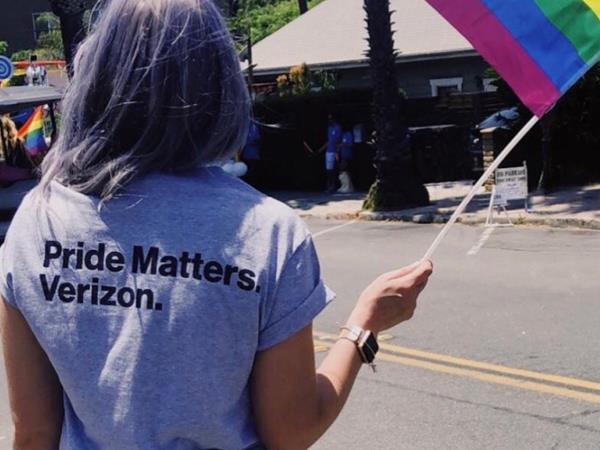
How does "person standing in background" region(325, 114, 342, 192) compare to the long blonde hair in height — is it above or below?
below

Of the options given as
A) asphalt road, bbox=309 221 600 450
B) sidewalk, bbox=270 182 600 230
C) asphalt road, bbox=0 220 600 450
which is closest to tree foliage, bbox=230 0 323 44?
sidewalk, bbox=270 182 600 230

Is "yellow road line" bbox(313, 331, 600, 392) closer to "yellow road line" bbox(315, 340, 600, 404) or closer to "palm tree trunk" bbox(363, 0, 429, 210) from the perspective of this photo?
"yellow road line" bbox(315, 340, 600, 404)

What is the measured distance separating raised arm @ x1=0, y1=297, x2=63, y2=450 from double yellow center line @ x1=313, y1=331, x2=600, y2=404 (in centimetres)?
465

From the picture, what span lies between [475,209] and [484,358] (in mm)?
9476

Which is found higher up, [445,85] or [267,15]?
[267,15]

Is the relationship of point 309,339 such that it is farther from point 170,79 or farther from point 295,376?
point 170,79

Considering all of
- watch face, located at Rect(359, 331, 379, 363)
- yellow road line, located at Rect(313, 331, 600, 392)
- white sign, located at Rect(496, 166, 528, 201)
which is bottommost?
white sign, located at Rect(496, 166, 528, 201)

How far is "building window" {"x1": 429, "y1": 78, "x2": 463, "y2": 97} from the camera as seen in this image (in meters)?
27.3

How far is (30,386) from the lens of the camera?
195 centimetres

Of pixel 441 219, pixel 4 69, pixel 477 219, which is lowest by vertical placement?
pixel 441 219

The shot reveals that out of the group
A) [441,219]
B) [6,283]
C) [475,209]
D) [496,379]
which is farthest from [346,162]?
[6,283]

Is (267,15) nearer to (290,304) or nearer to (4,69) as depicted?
(4,69)

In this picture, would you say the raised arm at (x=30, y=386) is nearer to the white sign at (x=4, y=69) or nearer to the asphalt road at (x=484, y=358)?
the asphalt road at (x=484, y=358)

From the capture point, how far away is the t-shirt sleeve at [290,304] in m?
1.83
